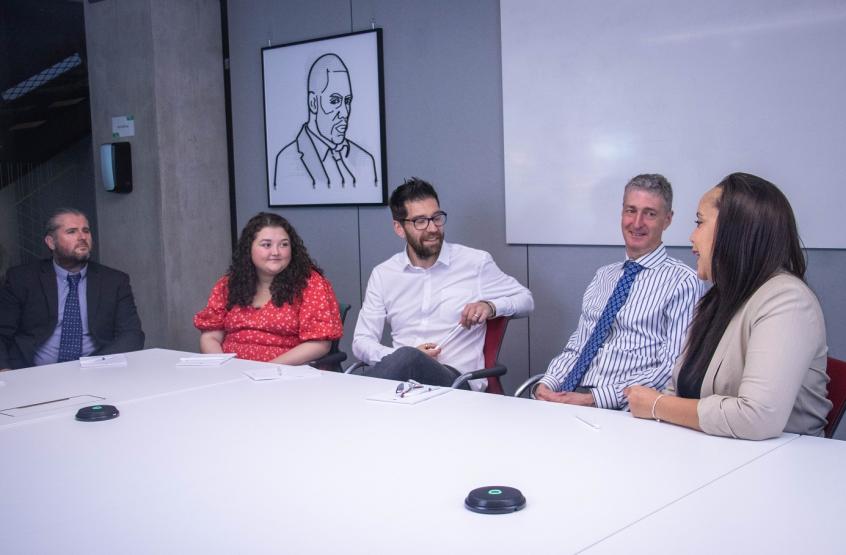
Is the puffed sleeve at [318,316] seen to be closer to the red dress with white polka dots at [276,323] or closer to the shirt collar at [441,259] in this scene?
the red dress with white polka dots at [276,323]

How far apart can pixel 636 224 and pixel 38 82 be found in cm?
555

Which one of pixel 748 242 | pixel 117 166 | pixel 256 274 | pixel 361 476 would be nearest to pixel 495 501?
pixel 361 476

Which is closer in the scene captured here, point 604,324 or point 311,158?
point 604,324

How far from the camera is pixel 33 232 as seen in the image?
651 centimetres

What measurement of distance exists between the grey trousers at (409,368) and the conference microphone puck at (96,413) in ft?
3.57

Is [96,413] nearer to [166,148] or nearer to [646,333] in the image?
[646,333]

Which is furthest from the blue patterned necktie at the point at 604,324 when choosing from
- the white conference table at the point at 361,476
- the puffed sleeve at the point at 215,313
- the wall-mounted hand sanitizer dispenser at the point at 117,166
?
the wall-mounted hand sanitizer dispenser at the point at 117,166

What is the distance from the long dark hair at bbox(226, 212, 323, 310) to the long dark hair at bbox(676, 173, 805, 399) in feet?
7.07

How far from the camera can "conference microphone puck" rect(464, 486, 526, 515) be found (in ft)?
4.93

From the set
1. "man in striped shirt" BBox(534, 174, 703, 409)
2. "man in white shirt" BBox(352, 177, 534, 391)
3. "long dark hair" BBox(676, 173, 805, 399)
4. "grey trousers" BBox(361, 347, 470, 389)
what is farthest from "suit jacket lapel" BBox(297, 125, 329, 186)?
"long dark hair" BBox(676, 173, 805, 399)

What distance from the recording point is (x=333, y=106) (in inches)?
202

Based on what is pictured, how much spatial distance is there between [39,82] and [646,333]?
226 inches

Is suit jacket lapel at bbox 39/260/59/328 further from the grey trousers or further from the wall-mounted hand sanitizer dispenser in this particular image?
the grey trousers

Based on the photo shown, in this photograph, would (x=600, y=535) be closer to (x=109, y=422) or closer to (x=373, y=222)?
(x=109, y=422)
